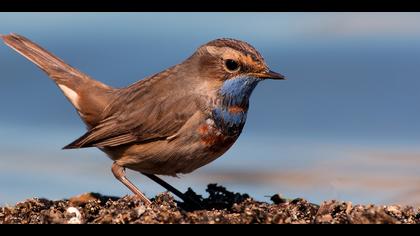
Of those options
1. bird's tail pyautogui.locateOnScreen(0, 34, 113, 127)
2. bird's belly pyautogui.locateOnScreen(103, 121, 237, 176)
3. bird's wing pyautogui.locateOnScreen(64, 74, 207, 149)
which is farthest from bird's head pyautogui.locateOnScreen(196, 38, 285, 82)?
bird's tail pyautogui.locateOnScreen(0, 34, 113, 127)

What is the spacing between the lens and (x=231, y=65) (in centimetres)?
793

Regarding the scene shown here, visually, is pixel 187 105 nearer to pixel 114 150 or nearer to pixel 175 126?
pixel 175 126

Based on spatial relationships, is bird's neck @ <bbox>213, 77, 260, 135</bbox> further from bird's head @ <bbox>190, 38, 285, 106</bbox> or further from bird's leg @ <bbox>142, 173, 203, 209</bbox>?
bird's leg @ <bbox>142, 173, 203, 209</bbox>

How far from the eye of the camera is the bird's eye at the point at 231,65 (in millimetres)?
7879

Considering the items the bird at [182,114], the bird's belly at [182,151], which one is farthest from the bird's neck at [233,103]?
the bird's belly at [182,151]

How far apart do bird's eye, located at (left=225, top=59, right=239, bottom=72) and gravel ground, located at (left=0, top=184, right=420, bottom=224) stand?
3.83 ft

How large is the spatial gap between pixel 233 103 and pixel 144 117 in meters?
0.96

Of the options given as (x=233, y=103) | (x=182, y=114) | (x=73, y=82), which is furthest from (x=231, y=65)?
(x=73, y=82)

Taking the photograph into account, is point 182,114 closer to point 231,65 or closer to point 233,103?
point 233,103

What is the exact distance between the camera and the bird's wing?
8008 mm

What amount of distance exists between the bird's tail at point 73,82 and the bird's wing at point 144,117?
31cm
